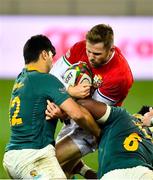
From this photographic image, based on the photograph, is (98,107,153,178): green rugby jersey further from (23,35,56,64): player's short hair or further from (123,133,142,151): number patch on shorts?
(23,35,56,64): player's short hair

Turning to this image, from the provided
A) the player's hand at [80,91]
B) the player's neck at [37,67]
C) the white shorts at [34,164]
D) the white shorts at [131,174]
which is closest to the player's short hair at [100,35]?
the player's hand at [80,91]

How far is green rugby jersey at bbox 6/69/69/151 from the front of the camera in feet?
21.6

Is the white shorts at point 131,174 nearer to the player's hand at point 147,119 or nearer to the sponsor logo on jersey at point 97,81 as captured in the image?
the player's hand at point 147,119

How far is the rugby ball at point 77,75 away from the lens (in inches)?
281

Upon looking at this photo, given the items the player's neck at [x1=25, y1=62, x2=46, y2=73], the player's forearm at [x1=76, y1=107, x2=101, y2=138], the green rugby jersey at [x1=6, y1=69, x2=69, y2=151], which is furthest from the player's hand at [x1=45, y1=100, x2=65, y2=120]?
the player's neck at [x1=25, y1=62, x2=46, y2=73]

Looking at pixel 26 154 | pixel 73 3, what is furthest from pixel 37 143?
pixel 73 3

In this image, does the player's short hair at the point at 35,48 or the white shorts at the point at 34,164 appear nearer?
the white shorts at the point at 34,164

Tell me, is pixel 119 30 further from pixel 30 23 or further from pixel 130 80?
pixel 130 80

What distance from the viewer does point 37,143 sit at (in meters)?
6.61

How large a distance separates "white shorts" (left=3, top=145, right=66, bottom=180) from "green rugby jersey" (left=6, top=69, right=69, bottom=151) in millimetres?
68

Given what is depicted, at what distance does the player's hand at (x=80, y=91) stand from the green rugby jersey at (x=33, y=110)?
0.99 ft

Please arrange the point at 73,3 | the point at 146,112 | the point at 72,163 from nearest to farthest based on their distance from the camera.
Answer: the point at 146,112
the point at 72,163
the point at 73,3

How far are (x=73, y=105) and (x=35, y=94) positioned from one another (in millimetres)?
391

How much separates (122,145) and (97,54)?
1.23m
